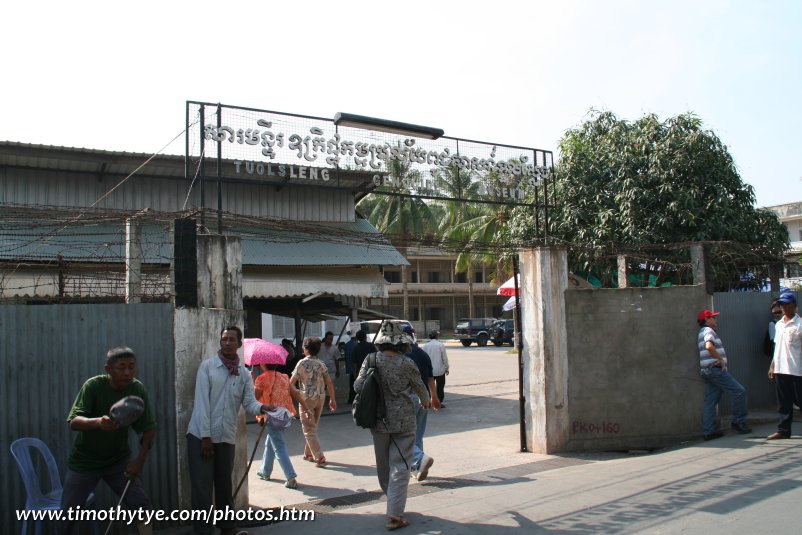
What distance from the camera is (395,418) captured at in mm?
5598

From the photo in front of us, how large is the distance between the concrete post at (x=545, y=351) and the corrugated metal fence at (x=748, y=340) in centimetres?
290

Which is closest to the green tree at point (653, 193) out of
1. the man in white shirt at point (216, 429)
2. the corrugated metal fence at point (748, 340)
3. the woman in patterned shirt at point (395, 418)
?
the corrugated metal fence at point (748, 340)

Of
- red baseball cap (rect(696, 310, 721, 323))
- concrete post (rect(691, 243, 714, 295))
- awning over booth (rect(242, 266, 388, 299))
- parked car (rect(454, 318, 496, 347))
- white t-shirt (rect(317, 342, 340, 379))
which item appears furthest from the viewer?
parked car (rect(454, 318, 496, 347))

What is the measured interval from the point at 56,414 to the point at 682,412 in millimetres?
7678

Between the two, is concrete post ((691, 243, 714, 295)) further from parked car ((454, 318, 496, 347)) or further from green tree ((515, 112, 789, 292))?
parked car ((454, 318, 496, 347))

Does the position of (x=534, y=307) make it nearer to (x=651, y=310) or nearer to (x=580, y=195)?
(x=651, y=310)

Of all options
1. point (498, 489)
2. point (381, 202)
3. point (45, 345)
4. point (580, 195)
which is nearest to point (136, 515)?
point (45, 345)

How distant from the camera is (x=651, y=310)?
29.6ft

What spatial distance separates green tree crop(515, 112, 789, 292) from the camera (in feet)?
46.9

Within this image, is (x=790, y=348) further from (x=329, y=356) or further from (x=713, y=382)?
(x=329, y=356)

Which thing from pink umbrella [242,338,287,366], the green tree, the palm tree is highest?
the palm tree

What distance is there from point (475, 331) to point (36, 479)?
109ft

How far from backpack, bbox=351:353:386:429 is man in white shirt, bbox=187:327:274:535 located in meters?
0.80

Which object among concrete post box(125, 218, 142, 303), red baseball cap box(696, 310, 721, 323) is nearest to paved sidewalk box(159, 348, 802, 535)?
red baseball cap box(696, 310, 721, 323)
